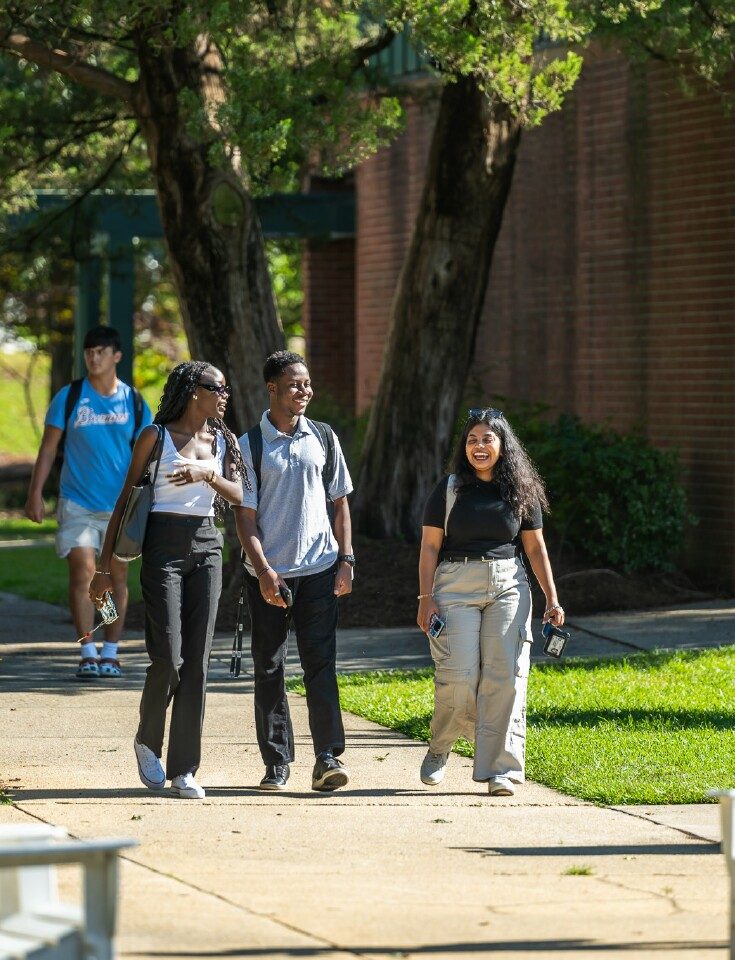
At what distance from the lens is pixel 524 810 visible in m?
7.40

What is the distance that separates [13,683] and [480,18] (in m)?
5.03

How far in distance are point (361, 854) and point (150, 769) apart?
1429 mm

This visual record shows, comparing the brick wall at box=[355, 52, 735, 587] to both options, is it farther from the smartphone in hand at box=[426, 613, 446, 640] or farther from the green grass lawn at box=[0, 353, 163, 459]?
the green grass lawn at box=[0, 353, 163, 459]

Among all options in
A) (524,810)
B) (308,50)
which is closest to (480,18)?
(308,50)

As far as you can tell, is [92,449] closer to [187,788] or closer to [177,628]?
[177,628]

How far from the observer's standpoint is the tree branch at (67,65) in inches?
473

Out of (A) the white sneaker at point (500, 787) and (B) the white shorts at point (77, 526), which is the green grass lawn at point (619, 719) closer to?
(A) the white sneaker at point (500, 787)

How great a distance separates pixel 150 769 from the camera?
25.0 feet

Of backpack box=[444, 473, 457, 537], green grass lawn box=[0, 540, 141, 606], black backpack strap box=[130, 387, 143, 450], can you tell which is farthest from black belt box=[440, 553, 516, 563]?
green grass lawn box=[0, 540, 141, 606]

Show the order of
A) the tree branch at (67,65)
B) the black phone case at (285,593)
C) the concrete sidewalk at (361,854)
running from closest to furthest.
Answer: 1. the concrete sidewalk at (361,854)
2. the black phone case at (285,593)
3. the tree branch at (67,65)

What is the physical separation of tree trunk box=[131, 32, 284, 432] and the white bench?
8470mm

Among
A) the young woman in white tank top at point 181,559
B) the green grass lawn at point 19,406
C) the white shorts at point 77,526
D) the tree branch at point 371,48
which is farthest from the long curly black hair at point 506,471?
the green grass lawn at point 19,406

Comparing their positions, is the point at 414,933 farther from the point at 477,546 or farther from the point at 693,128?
the point at 693,128

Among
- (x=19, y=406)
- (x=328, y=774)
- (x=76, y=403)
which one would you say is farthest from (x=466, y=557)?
(x=19, y=406)
